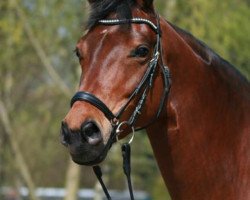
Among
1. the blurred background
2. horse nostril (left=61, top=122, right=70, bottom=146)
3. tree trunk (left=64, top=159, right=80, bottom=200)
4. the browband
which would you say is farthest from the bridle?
tree trunk (left=64, top=159, right=80, bottom=200)

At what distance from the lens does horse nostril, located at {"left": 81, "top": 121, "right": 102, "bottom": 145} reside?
374 cm

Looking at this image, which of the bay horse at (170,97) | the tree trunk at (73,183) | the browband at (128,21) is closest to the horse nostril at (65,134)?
the bay horse at (170,97)

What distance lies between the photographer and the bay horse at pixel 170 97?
3.99 metres

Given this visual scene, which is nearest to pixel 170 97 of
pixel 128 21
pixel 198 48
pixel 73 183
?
pixel 198 48

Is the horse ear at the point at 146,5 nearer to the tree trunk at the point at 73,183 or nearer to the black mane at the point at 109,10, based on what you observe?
the black mane at the point at 109,10

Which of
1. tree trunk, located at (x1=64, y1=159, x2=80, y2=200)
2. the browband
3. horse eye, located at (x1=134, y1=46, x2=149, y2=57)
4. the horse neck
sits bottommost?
tree trunk, located at (x1=64, y1=159, x2=80, y2=200)

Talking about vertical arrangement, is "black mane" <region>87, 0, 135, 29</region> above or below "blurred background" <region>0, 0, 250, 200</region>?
above

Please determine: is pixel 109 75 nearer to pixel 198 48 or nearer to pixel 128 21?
pixel 128 21

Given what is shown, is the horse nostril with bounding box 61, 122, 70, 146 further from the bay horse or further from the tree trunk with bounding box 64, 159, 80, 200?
the tree trunk with bounding box 64, 159, 80, 200

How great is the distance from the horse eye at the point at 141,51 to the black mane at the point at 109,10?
0.69 feet

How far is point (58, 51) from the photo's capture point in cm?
1883

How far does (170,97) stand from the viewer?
4203mm

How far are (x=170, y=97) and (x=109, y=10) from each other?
0.62 meters

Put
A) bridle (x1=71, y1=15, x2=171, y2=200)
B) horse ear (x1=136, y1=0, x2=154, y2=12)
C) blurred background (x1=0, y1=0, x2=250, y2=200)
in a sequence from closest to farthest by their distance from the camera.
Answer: bridle (x1=71, y1=15, x2=171, y2=200)
horse ear (x1=136, y1=0, x2=154, y2=12)
blurred background (x1=0, y1=0, x2=250, y2=200)
